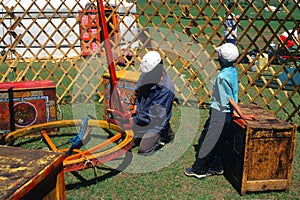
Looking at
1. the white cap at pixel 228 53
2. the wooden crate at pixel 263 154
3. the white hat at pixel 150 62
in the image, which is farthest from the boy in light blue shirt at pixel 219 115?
the white hat at pixel 150 62

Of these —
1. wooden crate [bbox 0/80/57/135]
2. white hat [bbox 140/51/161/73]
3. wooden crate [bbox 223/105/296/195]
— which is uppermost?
white hat [bbox 140/51/161/73]

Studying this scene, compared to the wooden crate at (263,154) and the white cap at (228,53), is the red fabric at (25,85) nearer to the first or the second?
the white cap at (228,53)

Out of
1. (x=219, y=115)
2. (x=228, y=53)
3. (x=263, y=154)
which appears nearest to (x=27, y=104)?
(x=219, y=115)

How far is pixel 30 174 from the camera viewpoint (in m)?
1.40

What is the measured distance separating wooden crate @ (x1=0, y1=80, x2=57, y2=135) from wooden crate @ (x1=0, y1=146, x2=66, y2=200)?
1.98 m

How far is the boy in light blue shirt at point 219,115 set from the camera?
2572mm

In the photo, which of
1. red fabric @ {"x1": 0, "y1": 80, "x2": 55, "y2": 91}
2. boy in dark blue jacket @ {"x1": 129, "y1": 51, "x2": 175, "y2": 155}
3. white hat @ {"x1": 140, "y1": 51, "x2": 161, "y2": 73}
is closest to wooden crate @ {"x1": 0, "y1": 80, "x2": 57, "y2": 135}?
red fabric @ {"x1": 0, "y1": 80, "x2": 55, "y2": 91}

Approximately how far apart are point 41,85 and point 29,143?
1.80 feet

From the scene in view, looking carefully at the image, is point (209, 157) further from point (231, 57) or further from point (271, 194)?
point (231, 57)

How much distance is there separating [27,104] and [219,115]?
1.82 metres

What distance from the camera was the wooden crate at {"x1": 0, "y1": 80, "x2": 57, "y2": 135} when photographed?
351 cm

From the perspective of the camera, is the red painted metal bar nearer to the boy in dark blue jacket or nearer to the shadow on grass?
the boy in dark blue jacket

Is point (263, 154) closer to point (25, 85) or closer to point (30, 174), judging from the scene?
point (30, 174)

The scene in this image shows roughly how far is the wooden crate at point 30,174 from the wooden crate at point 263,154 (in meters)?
1.26
